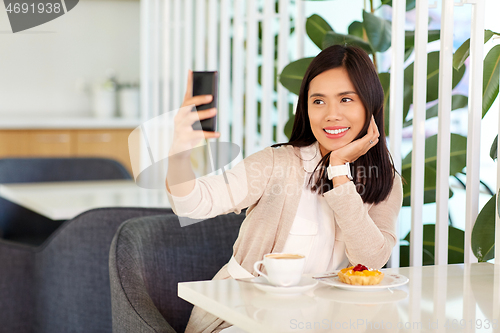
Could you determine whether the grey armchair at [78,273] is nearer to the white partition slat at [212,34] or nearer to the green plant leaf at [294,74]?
the green plant leaf at [294,74]

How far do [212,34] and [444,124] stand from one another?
1.41 meters

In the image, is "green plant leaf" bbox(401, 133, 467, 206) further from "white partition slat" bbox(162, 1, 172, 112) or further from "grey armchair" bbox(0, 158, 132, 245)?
"white partition slat" bbox(162, 1, 172, 112)

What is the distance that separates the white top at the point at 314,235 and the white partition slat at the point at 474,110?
0.32 m

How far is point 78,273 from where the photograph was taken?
5.38ft

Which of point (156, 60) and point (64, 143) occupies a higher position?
point (156, 60)

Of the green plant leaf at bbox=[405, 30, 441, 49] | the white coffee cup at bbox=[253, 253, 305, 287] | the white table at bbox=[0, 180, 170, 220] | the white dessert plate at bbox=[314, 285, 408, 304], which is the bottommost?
the white table at bbox=[0, 180, 170, 220]

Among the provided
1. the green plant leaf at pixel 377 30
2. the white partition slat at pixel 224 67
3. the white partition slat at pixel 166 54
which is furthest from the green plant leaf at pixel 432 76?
the white partition slat at pixel 166 54

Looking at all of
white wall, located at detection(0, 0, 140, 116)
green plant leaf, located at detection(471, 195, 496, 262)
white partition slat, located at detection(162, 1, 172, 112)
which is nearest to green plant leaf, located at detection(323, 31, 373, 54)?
green plant leaf, located at detection(471, 195, 496, 262)

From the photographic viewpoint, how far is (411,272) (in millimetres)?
1049

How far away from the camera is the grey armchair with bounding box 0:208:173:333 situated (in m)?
1.61

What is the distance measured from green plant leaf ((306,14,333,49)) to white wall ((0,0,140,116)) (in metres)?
3.16

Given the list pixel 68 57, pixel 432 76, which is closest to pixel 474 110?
pixel 432 76

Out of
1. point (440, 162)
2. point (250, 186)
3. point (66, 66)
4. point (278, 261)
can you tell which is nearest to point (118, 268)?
point (250, 186)

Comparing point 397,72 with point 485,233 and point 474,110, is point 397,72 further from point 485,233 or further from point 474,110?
point 485,233
